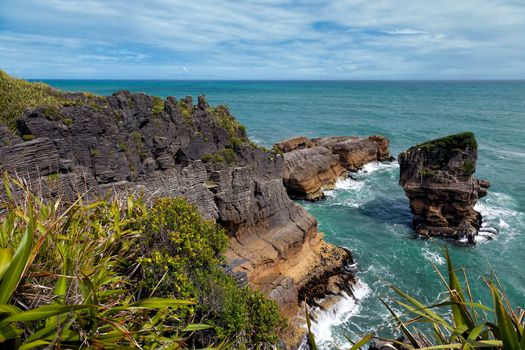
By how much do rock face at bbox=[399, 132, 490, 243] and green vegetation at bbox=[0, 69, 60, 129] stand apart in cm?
3175

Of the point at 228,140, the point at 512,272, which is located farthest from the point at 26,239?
the point at 512,272

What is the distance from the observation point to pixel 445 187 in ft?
113

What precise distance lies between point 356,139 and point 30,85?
4732cm

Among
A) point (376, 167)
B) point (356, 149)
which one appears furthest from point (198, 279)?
point (376, 167)

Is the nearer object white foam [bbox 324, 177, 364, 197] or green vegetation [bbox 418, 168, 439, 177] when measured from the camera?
green vegetation [bbox 418, 168, 439, 177]

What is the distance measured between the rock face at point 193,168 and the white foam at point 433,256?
7.90 m

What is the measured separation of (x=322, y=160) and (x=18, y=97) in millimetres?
36009

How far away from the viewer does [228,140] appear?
1016 inches

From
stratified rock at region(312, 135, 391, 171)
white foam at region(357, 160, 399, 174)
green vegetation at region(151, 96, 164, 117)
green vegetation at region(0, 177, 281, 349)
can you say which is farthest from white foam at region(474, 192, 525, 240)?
green vegetation at region(151, 96, 164, 117)

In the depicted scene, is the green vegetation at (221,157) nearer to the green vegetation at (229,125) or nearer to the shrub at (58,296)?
the green vegetation at (229,125)

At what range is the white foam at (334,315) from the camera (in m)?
21.6

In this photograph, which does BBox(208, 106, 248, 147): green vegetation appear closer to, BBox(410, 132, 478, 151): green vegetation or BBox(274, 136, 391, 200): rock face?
BBox(274, 136, 391, 200): rock face

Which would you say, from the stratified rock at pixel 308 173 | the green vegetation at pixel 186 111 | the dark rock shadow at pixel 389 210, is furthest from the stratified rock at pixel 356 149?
the green vegetation at pixel 186 111

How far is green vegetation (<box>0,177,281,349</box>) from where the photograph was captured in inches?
193
